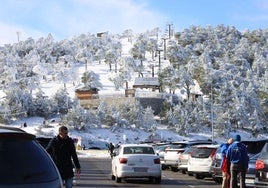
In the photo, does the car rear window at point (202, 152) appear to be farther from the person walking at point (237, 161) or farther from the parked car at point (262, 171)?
the parked car at point (262, 171)

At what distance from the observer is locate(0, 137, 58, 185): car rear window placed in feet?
19.1

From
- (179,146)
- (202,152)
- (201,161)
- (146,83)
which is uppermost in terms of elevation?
(146,83)

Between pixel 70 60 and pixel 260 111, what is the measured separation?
94.0 m

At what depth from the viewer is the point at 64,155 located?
11156 millimetres

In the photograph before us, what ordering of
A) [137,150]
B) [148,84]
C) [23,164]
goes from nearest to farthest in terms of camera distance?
1. [23,164]
2. [137,150]
3. [148,84]

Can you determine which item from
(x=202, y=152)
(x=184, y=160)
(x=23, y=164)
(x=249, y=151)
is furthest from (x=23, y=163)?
(x=184, y=160)

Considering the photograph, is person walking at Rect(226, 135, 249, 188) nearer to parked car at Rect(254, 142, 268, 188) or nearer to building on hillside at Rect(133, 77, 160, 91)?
parked car at Rect(254, 142, 268, 188)

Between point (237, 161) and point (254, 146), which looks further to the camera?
point (254, 146)

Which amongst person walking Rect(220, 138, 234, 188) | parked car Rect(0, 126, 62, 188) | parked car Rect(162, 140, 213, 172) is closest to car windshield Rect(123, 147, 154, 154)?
person walking Rect(220, 138, 234, 188)

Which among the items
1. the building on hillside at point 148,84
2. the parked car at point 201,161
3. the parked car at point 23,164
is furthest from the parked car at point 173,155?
the building on hillside at point 148,84

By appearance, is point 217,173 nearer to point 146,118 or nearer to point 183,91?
point 146,118

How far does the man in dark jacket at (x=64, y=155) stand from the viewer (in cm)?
1105

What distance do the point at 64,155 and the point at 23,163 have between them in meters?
5.18

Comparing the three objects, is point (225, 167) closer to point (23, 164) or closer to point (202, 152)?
point (202, 152)
